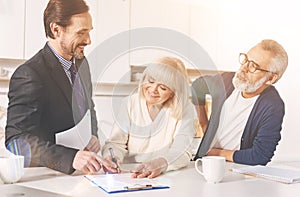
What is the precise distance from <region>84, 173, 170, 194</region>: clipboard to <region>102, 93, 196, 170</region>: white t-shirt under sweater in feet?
0.81

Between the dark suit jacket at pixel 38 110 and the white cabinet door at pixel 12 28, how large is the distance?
6 centimetres

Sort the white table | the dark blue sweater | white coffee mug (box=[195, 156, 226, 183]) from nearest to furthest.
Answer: the white table
white coffee mug (box=[195, 156, 226, 183])
the dark blue sweater

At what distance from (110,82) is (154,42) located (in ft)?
0.79

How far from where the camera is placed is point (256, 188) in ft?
3.99

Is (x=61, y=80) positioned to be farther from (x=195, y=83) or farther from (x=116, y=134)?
(x=195, y=83)

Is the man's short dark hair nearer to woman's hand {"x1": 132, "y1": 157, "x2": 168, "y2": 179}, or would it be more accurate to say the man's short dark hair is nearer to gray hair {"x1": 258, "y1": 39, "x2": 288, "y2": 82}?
woman's hand {"x1": 132, "y1": 157, "x2": 168, "y2": 179}

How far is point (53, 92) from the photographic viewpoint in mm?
1496

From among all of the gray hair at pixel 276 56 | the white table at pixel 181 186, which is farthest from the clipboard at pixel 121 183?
the gray hair at pixel 276 56

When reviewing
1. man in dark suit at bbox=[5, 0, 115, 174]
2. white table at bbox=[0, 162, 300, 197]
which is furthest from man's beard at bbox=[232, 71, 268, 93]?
man in dark suit at bbox=[5, 0, 115, 174]

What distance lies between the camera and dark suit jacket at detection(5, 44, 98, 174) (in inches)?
57.3

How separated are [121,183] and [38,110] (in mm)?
451

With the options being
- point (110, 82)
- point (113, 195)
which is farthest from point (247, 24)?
point (113, 195)

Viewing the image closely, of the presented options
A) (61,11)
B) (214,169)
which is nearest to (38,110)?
(61,11)

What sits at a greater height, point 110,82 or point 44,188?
point 110,82
